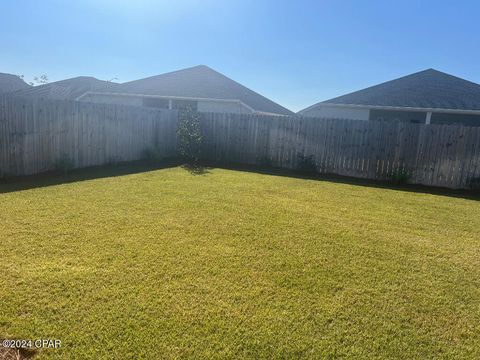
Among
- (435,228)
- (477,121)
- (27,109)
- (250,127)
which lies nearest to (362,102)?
(477,121)

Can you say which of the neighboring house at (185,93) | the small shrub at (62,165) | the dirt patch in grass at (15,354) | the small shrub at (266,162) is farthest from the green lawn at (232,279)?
the neighboring house at (185,93)

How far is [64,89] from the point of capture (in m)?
28.1

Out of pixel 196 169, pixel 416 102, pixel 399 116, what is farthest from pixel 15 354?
pixel 399 116

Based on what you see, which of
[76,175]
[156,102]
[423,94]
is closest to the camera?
[76,175]

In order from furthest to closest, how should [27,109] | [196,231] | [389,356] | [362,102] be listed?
[362,102], [27,109], [196,231], [389,356]

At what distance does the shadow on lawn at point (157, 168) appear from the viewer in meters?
6.82

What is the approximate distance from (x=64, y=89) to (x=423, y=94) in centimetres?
2697

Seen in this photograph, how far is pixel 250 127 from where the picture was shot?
11891 millimetres

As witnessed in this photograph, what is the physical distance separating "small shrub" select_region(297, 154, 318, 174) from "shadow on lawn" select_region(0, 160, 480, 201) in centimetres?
39

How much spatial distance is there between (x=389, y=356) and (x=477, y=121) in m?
19.6

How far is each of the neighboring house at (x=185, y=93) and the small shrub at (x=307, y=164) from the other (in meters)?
8.10

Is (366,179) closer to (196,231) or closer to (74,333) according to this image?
(196,231)

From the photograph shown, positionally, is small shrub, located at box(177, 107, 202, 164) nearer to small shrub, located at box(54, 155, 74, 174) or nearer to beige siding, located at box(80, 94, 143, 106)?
small shrub, located at box(54, 155, 74, 174)

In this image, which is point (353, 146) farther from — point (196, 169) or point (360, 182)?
point (196, 169)
